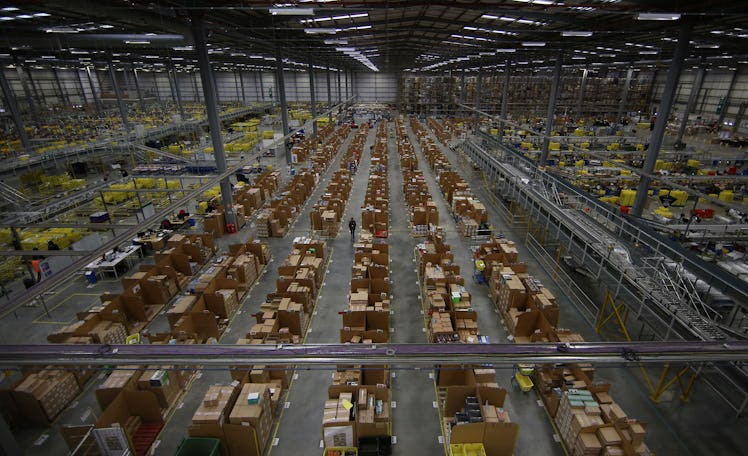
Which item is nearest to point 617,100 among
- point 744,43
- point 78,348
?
point 744,43

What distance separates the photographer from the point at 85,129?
3691 centimetres

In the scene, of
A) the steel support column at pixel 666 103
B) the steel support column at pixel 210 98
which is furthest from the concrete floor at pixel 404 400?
the steel support column at pixel 666 103

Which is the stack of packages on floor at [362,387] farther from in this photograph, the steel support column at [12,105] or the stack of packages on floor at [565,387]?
the steel support column at [12,105]

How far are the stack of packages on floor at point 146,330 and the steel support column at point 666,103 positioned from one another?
47.4 ft

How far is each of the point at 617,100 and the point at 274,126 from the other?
4589 centimetres

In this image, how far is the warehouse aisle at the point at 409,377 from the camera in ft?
22.7

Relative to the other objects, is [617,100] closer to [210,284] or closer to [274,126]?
[274,126]

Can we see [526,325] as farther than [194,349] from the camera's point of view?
Yes

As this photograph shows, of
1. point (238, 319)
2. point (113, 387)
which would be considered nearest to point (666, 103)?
point (238, 319)

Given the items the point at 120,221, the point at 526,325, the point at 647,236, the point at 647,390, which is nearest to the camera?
the point at 647,390

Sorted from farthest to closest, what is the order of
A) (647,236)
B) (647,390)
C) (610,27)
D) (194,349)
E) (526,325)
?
(610,27) → (647,236) → (526,325) → (647,390) → (194,349)

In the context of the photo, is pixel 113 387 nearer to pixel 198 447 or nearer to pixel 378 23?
pixel 198 447

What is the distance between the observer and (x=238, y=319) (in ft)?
34.1

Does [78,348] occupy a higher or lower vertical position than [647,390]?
higher
